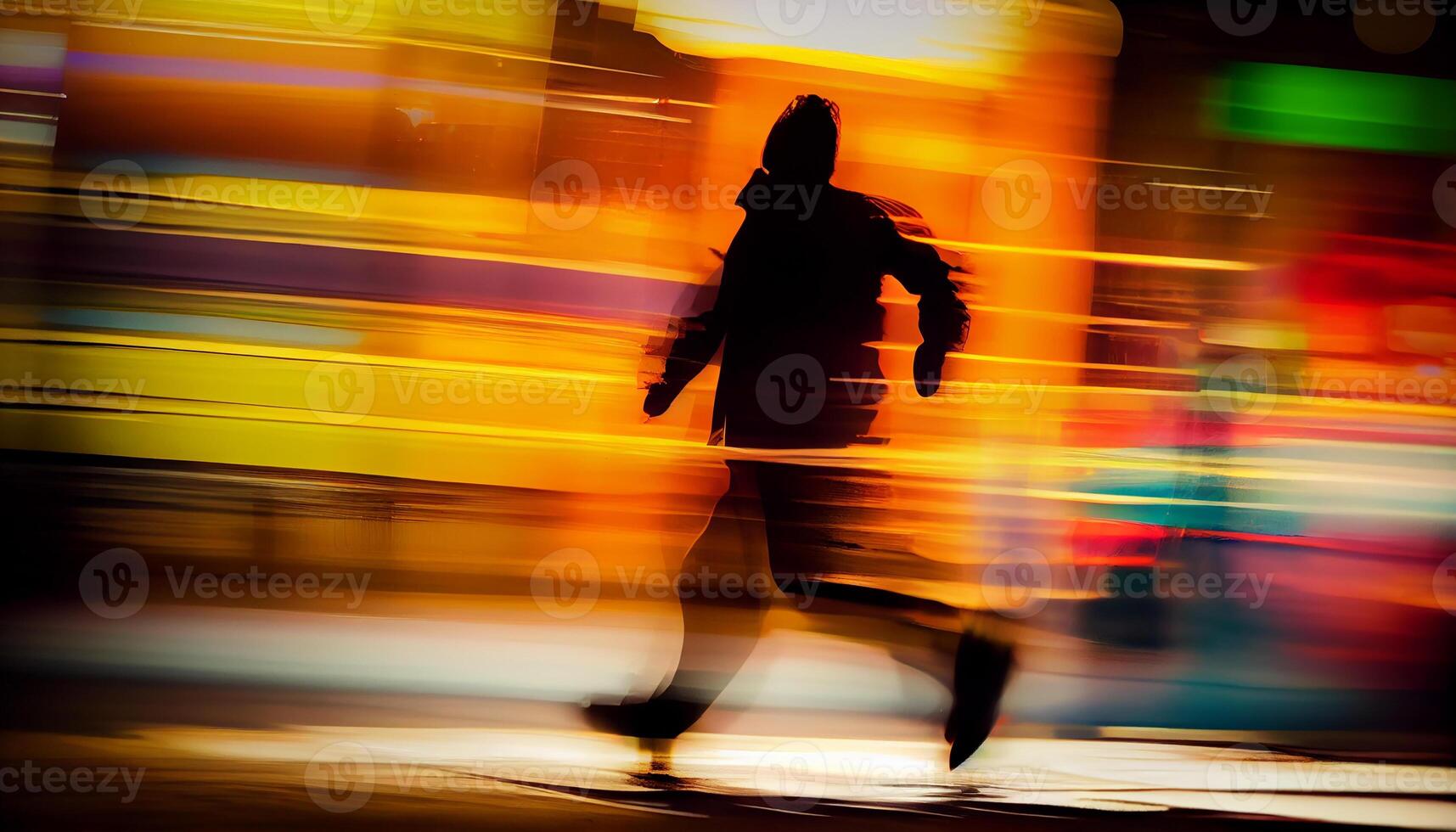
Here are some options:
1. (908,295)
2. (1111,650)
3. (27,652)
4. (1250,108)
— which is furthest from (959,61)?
(27,652)

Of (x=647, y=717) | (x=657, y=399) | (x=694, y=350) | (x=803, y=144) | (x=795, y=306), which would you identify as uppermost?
(x=803, y=144)

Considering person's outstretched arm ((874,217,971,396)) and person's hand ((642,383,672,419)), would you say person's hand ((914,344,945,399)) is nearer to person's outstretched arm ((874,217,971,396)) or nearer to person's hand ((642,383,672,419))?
person's outstretched arm ((874,217,971,396))

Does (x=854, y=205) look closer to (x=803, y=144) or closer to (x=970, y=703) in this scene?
(x=803, y=144)

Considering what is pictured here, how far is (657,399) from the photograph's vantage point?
Result: 2363 mm

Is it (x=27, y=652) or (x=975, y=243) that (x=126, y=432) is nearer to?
(x=27, y=652)

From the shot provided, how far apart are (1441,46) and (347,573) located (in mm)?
3784

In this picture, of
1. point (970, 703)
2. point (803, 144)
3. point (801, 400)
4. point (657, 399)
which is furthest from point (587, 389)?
point (970, 703)

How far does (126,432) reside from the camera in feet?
8.16

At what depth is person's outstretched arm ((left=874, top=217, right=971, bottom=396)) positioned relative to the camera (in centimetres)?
229

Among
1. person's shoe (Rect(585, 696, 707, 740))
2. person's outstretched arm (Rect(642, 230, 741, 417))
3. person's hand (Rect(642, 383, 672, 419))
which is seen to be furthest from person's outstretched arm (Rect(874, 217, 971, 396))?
person's shoe (Rect(585, 696, 707, 740))

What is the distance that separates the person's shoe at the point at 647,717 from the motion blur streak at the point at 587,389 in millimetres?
38

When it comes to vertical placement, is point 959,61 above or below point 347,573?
above

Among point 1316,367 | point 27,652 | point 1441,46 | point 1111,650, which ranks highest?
point 1441,46

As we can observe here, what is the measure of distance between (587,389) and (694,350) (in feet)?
1.19
